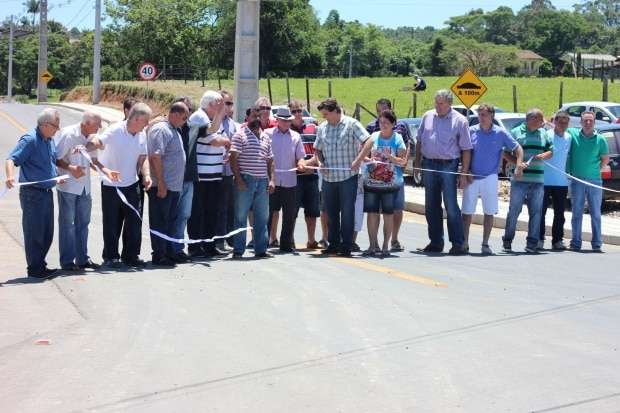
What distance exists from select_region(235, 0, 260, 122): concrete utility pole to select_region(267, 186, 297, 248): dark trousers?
32.1ft

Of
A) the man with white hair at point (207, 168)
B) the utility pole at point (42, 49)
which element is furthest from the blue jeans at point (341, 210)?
the utility pole at point (42, 49)

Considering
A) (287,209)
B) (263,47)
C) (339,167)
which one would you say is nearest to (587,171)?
(339,167)

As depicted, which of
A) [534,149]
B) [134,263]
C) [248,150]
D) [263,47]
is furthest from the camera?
[263,47]

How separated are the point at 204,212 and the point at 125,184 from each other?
55.2 inches

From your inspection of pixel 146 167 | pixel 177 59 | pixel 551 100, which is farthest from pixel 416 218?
pixel 177 59

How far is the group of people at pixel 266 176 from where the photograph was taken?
1151 cm

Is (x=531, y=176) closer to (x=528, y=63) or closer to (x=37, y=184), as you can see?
(x=37, y=184)

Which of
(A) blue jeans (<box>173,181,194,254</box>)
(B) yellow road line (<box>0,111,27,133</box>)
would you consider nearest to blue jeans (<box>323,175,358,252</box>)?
(A) blue jeans (<box>173,181,194,254</box>)

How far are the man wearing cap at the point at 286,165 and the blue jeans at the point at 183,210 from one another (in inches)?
54.1

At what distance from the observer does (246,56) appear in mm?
23469

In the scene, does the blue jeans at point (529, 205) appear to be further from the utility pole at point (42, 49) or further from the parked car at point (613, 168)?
the utility pole at point (42, 49)

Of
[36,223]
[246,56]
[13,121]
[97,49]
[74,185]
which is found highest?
[97,49]

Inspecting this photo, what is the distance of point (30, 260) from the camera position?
1115 centimetres

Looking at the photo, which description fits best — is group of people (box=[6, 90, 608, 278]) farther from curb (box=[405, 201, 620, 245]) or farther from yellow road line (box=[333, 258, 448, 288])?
curb (box=[405, 201, 620, 245])
